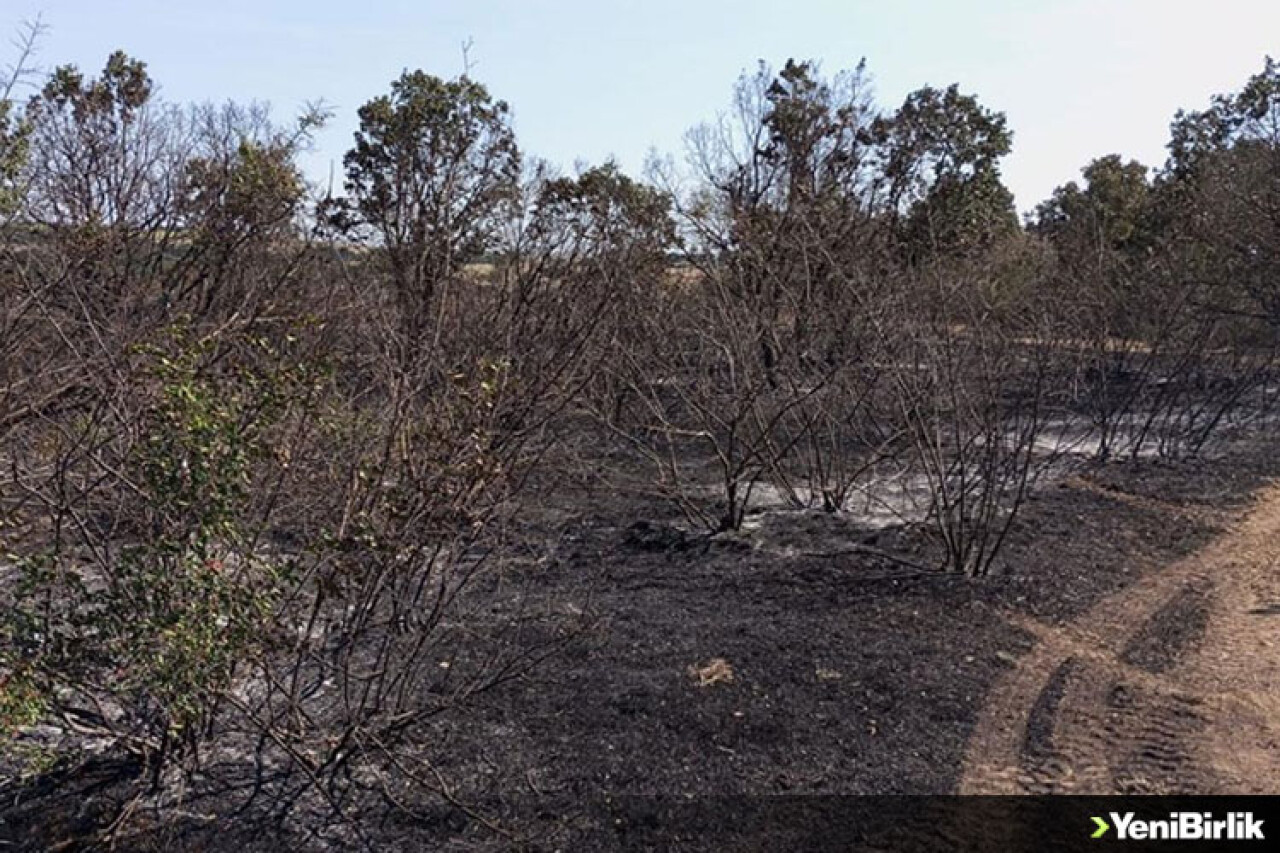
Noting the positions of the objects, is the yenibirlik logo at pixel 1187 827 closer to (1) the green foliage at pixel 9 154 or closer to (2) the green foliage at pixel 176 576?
(2) the green foliage at pixel 176 576

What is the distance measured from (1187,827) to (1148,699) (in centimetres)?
123

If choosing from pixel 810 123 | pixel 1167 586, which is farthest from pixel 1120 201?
pixel 1167 586

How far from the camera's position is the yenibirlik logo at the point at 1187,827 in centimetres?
386

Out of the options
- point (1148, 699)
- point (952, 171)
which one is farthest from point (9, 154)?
point (952, 171)

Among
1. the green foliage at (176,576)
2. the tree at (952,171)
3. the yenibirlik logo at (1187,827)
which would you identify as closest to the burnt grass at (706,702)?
the yenibirlik logo at (1187,827)

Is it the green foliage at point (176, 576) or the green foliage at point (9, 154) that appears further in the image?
the green foliage at point (9, 154)

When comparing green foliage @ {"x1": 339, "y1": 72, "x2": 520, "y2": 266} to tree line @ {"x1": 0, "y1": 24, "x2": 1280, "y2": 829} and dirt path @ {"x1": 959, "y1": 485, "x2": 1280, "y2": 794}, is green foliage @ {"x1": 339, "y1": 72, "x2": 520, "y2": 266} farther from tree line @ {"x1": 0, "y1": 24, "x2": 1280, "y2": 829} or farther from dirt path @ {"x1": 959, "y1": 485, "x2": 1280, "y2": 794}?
dirt path @ {"x1": 959, "y1": 485, "x2": 1280, "y2": 794}

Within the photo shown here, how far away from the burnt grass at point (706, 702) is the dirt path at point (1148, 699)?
11 centimetres

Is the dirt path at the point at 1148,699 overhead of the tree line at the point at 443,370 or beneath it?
beneath

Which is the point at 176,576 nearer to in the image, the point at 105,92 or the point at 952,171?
the point at 105,92

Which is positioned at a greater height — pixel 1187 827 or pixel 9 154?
pixel 9 154

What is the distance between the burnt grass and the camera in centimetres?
388

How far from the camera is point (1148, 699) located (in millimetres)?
5066

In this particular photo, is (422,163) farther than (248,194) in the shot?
Yes
